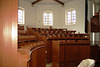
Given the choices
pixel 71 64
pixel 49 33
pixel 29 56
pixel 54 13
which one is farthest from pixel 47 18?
pixel 29 56

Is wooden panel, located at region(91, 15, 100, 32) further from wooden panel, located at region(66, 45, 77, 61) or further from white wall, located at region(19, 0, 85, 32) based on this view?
white wall, located at region(19, 0, 85, 32)

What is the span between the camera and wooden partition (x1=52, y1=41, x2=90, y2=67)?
3.46 meters

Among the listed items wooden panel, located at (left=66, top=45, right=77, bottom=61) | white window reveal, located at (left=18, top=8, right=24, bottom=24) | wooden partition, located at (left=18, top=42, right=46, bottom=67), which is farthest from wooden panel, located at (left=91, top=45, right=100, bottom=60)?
white window reveal, located at (left=18, top=8, right=24, bottom=24)

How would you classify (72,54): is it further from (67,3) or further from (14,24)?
(67,3)

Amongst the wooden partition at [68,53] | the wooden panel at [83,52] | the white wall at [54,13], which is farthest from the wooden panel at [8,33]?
the white wall at [54,13]

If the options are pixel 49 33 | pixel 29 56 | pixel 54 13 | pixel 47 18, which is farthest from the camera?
pixel 47 18

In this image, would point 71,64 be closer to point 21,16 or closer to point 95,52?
point 95,52

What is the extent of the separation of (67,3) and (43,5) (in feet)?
5.95

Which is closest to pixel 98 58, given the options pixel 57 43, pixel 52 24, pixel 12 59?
pixel 57 43

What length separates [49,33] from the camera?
5691 mm

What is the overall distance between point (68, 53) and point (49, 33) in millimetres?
2295

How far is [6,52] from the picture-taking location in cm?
55

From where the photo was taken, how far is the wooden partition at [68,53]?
3.46 meters

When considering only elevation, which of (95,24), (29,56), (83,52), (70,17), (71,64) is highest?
(70,17)
